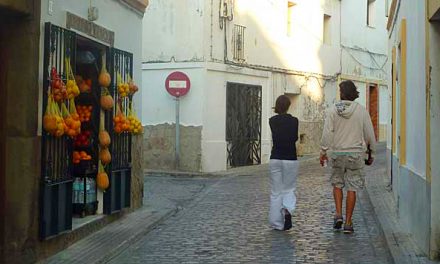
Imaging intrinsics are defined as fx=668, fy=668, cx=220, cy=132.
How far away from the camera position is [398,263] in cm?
645

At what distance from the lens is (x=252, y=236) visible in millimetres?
8531

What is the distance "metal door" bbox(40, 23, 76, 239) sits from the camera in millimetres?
6742

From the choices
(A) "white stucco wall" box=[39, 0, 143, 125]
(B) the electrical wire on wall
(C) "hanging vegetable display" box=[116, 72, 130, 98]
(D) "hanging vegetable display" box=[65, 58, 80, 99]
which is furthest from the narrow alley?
(B) the electrical wire on wall

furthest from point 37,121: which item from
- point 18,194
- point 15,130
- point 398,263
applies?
point 398,263

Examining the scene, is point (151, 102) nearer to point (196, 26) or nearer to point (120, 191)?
point (196, 26)

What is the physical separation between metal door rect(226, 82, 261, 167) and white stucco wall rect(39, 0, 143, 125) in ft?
26.4

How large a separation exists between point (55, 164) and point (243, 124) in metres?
12.6

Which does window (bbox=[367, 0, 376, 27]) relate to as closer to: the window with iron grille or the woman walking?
the window with iron grille

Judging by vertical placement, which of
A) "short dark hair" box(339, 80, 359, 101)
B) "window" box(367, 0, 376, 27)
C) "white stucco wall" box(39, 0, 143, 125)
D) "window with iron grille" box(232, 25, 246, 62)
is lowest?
"short dark hair" box(339, 80, 359, 101)

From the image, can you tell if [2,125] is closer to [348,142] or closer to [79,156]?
[79,156]

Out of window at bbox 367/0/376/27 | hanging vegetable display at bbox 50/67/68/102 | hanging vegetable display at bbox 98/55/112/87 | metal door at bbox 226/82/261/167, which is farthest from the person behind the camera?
window at bbox 367/0/376/27

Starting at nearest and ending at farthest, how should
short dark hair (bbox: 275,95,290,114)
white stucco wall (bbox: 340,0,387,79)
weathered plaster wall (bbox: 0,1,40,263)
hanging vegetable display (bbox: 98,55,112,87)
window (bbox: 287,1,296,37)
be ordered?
weathered plaster wall (bbox: 0,1,40,263), hanging vegetable display (bbox: 98,55,112,87), short dark hair (bbox: 275,95,290,114), window (bbox: 287,1,296,37), white stucco wall (bbox: 340,0,387,79)

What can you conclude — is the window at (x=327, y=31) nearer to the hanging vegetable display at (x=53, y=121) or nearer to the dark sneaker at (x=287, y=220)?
the dark sneaker at (x=287, y=220)

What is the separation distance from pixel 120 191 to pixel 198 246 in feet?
6.24
